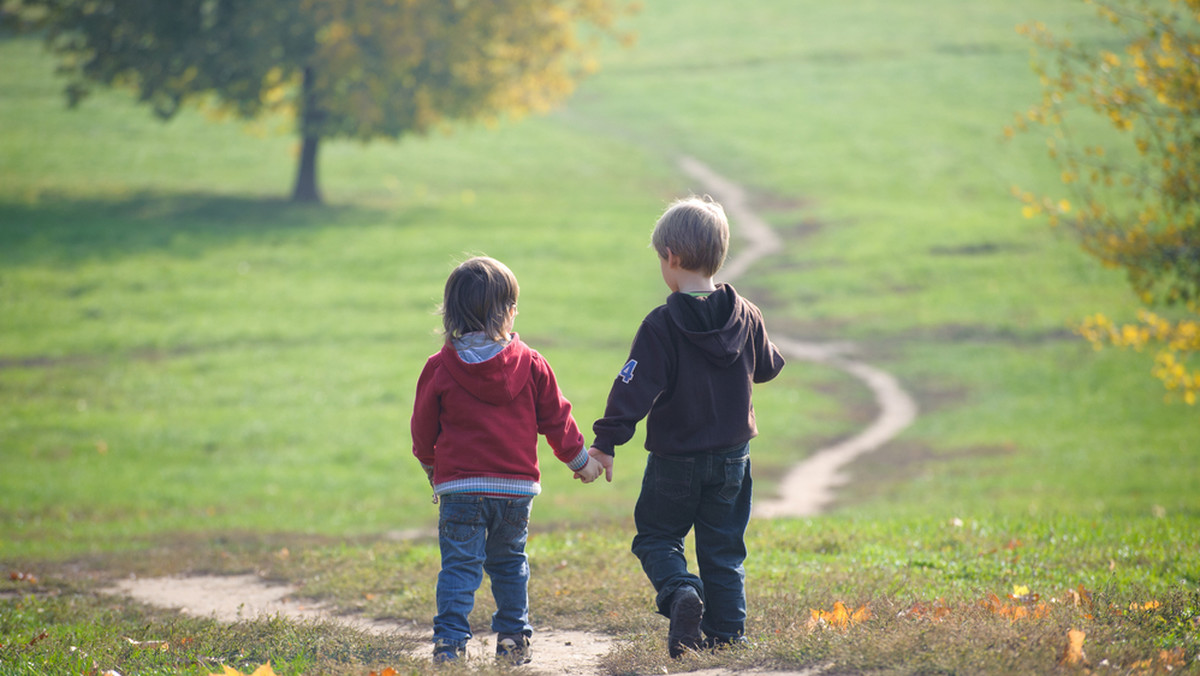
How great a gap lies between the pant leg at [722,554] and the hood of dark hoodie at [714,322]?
1.63 feet

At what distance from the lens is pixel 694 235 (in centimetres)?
464

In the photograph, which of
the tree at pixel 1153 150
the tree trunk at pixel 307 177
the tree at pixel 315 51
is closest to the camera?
the tree at pixel 1153 150

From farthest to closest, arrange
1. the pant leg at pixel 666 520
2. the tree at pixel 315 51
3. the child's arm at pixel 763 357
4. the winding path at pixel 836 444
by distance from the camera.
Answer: the tree at pixel 315 51 < the winding path at pixel 836 444 < the child's arm at pixel 763 357 < the pant leg at pixel 666 520

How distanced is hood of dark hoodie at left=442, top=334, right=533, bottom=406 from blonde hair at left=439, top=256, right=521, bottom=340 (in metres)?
0.10

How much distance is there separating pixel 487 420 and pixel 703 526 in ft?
3.83

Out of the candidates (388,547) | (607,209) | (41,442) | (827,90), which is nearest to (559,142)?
(607,209)

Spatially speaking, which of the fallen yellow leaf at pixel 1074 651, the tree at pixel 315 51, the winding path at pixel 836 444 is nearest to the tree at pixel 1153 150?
the winding path at pixel 836 444

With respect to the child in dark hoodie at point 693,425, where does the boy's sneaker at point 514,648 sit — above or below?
below

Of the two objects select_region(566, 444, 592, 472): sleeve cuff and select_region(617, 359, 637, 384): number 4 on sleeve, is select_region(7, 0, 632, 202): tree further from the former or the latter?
select_region(617, 359, 637, 384): number 4 on sleeve

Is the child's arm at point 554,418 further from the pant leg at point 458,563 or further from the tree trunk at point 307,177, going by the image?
the tree trunk at point 307,177

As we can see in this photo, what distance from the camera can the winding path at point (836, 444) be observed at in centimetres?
1294

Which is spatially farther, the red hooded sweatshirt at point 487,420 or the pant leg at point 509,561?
the pant leg at point 509,561

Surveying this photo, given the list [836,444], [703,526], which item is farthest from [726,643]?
[836,444]

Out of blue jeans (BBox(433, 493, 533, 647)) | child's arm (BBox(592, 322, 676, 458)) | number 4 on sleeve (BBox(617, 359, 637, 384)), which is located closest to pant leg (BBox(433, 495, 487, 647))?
blue jeans (BBox(433, 493, 533, 647))
